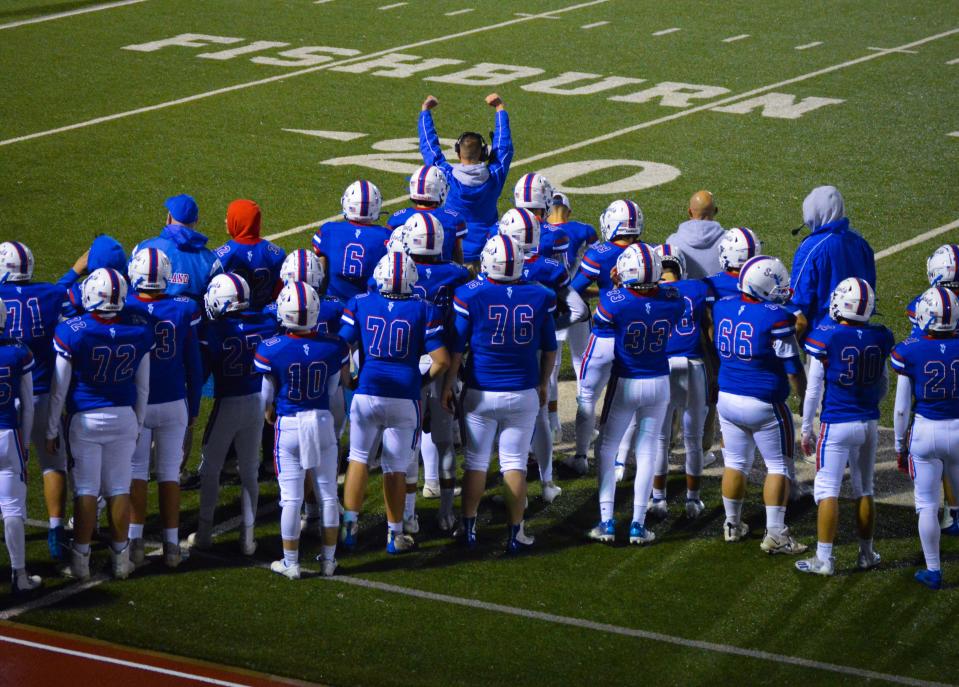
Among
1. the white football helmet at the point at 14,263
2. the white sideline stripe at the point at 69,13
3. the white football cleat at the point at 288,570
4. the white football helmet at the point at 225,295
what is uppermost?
the white sideline stripe at the point at 69,13

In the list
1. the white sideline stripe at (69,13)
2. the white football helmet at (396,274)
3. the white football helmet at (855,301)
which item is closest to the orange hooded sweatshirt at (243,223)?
the white football helmet at (396,274)

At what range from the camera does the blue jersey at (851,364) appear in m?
8.33

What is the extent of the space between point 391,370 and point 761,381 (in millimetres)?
2123

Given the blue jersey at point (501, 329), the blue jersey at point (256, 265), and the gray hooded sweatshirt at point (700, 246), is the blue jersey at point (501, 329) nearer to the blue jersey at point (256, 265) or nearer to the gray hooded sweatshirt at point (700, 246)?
the blue jersey at point (256, 265)

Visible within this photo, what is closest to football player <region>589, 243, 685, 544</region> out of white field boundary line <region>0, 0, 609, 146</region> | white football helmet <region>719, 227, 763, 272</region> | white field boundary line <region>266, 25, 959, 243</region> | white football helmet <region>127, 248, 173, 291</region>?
white football helmet <region>719, 227, 763, 272</region>

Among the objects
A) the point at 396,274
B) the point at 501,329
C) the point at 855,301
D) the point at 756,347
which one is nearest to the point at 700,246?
the point at 756,347

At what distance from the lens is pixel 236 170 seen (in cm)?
1731

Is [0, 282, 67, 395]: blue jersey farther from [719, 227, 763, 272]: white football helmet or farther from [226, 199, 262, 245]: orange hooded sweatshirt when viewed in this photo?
Result: [719, 227, 763, 272]: white football helmet

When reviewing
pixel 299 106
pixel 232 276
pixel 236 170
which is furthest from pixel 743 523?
pixel 299 106

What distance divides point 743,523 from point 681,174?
8743mm

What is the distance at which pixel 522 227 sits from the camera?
9.39 meters

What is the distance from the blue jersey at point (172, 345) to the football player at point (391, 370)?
34.1 inches

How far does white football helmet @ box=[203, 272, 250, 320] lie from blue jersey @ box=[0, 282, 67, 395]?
911 mm

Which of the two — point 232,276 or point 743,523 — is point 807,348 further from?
point 232,276
